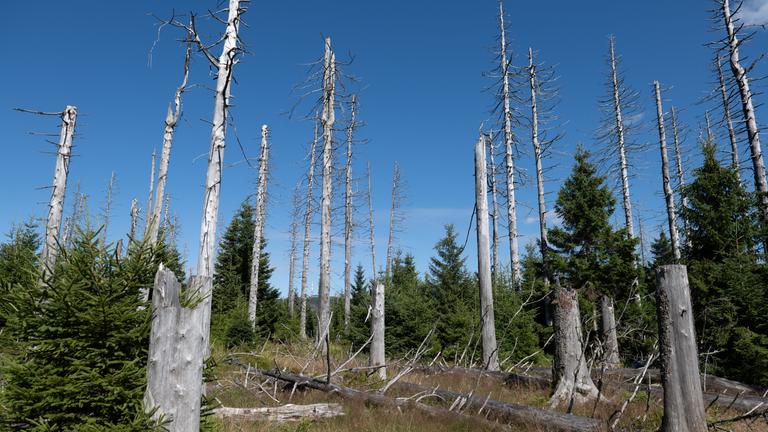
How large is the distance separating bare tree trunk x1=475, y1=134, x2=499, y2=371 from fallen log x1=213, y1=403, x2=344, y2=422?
461cm

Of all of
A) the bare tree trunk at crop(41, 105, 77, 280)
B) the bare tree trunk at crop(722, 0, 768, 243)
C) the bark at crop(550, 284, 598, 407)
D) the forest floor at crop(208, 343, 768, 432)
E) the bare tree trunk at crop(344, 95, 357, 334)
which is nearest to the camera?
the forest floor at crop(208, 343, 768, 432)

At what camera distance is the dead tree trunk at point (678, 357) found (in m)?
4.73

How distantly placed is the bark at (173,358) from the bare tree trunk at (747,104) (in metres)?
16.7

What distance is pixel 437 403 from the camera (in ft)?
23.2

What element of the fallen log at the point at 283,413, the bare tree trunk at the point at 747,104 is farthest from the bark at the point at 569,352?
the bare tree trunk at the point at 747,104

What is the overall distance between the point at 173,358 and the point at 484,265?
7.85 m

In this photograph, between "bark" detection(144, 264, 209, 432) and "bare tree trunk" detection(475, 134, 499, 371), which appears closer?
"bark" detection(144, 264, 209, 432)

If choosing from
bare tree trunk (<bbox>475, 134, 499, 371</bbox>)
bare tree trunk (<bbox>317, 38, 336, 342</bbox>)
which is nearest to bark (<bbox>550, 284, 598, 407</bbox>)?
bare tree trunk (<bbox>475, 134, 499, 371</bbox>)

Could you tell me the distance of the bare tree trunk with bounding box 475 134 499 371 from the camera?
9.82 metres

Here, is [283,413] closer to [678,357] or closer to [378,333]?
[378,333]

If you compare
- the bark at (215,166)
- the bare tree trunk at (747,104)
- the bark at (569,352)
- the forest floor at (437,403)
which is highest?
the bare tree trunk at (747,104)

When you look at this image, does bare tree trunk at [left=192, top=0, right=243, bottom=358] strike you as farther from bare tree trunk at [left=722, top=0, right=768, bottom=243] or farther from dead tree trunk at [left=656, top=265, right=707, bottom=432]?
bare tree trunk at [left=722, top=0, right=768, bottom=243]

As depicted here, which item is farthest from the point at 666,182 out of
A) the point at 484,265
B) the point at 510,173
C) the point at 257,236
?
the point at 257,236

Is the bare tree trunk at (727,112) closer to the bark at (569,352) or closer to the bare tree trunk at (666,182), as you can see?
the bare tree trunk at (666,182)
